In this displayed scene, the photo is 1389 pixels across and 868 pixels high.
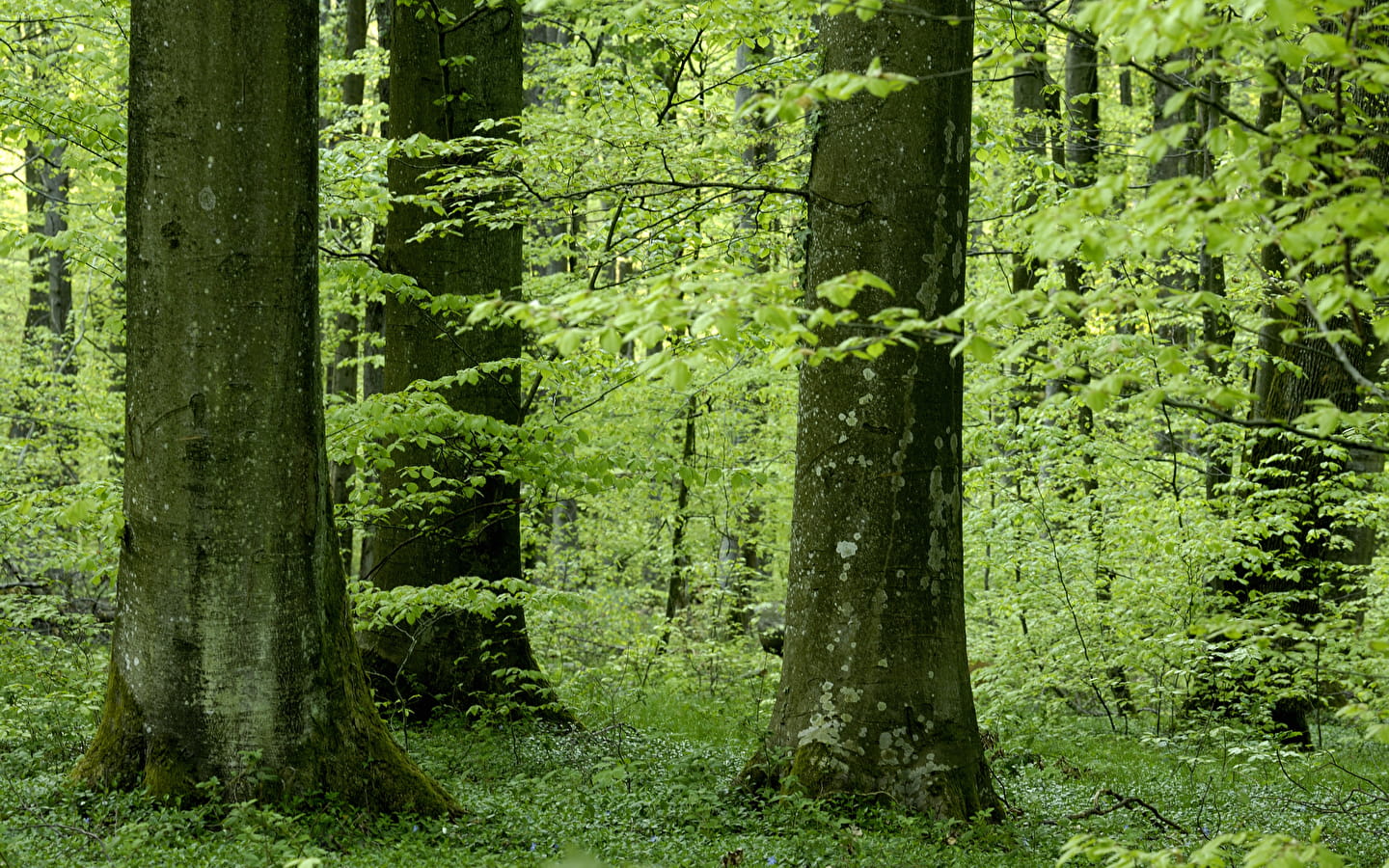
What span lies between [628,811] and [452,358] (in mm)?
3652

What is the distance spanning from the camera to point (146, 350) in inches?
158

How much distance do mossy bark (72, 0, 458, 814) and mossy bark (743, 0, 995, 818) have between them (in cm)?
238

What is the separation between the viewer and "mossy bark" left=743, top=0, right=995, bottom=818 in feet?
15.7

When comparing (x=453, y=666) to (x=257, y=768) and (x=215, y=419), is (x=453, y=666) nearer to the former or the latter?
(x=257, y=768)

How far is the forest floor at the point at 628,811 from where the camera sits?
12.4ft

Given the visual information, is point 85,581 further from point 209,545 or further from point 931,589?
point 931,589

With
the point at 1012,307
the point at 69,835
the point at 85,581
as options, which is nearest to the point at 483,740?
the point at 69,835

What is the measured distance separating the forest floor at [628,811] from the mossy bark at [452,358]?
0.52 meters

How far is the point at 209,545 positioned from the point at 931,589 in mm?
3260

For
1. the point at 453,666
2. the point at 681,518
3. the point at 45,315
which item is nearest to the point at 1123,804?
the point at 453,666

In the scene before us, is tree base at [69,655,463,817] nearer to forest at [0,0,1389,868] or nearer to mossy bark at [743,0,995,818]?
forest at [0,0,1389,868]

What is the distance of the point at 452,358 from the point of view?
7211 millimetres

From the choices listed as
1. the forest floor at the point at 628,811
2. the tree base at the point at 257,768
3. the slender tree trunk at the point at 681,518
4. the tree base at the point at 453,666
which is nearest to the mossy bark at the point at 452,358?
the tree base at the point at 453,666

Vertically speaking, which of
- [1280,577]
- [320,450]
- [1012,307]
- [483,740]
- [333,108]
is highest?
[333,108]
